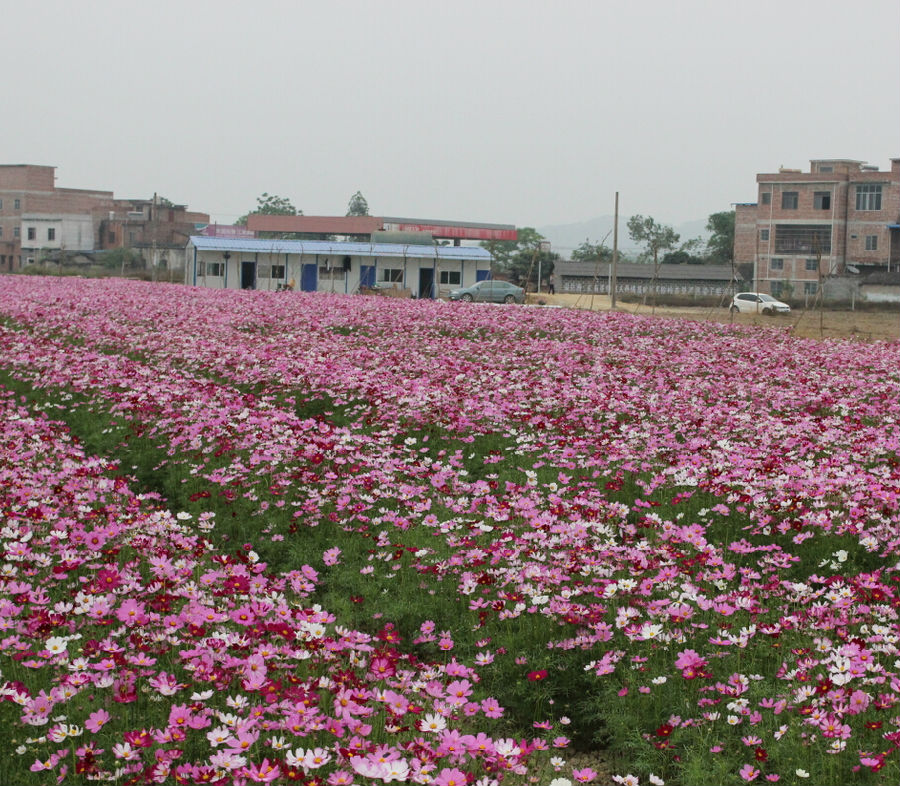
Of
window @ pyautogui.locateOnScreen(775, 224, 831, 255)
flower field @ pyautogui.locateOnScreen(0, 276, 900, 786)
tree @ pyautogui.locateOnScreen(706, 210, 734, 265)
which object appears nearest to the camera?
flower field @ pyautogui.locateOnScreen(0, 276, 900, 786)

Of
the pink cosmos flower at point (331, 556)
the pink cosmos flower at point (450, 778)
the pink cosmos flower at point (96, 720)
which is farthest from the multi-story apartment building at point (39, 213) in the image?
the pink cosmos flower at point (450, 778)

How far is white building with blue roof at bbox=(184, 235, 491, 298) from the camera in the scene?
5591 cm

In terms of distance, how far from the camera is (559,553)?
7.07 metres

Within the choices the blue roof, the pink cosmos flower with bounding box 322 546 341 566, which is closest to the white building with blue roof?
the blue roof

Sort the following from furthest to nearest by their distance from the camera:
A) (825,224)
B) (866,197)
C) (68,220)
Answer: (68,220) → (825,224) → (866,197)

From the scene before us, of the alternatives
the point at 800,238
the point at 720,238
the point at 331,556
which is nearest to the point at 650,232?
the point at 720,238

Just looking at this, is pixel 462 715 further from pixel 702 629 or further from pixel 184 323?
pixel 184 323

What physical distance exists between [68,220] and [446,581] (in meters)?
102

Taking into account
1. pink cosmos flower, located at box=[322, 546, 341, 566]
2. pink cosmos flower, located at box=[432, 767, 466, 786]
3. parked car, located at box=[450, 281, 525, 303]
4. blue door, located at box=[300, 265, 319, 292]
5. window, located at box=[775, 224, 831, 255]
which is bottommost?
pink cosmos flower, located at box=[432, 767, 466, 786]

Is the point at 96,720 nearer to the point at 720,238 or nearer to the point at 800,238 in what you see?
the point at 800,238

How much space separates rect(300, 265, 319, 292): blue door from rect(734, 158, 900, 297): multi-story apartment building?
32003 millimetres

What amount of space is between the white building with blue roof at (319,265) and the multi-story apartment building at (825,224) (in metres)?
24.9

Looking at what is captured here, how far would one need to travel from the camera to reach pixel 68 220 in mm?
100188

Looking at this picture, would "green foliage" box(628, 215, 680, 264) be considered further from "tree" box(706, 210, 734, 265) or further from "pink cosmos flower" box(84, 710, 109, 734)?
"pink cosmos flower" box(84, 710, 109, 734)
